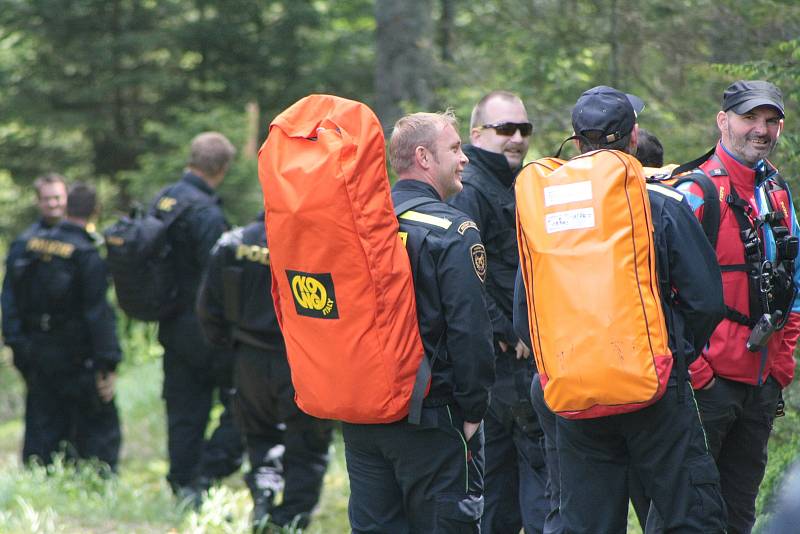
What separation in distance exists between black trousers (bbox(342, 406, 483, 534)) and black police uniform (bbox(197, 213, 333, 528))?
91.4 inches

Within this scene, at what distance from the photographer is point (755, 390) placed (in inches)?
179

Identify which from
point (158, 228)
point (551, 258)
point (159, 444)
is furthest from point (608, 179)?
point (159, 444)

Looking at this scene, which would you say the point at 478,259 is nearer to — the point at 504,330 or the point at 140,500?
the point at 504,330

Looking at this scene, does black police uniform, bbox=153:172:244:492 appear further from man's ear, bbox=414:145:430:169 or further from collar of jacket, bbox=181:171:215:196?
man's ear, bbox=414:145:430:169

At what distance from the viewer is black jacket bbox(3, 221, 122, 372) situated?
8898 mm

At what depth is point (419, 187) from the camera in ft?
14.6

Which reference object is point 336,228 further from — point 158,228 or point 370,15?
point 370,15

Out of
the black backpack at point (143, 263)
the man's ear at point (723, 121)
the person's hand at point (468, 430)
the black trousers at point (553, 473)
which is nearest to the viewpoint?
the black trousers at point (553, 473)

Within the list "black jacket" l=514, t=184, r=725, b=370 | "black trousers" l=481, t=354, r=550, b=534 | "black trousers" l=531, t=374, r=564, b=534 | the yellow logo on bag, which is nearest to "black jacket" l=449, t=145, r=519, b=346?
"black trousers" l=481, t=354, r=550, b=534

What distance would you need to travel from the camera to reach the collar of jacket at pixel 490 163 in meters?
5.48

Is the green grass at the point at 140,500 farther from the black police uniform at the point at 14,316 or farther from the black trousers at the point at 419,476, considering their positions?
the black trousers at the point at 419,476

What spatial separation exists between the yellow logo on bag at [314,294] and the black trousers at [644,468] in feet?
3.35

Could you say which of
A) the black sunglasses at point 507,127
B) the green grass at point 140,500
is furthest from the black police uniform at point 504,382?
the green grass at point 140,500

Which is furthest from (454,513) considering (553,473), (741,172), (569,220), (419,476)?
(741,172)
